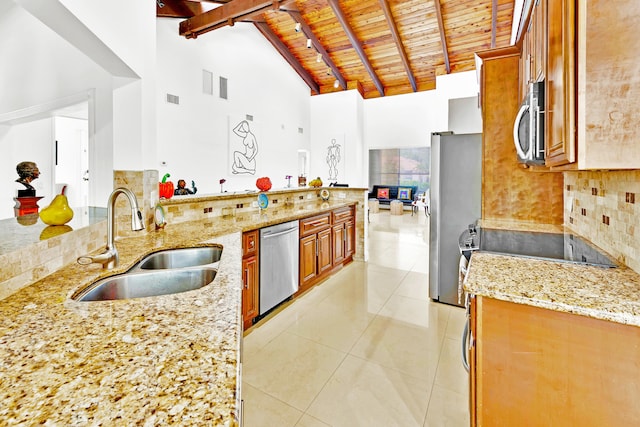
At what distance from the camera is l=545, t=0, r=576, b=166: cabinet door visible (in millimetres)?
1058

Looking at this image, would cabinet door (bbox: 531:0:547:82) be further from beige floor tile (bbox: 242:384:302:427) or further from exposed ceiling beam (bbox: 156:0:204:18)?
exposed ceiling beam (bbox: 156:0:204:18)

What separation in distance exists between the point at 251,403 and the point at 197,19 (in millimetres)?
5439

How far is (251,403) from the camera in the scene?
1801 mm

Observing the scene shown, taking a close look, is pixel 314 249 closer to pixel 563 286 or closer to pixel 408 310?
pixel 408 310

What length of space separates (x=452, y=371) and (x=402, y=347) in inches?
15.7

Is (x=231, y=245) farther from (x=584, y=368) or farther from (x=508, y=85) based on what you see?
(x=508, y=85)

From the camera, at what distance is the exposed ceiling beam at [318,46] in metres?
5.77

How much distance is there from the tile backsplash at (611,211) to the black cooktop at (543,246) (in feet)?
0.19

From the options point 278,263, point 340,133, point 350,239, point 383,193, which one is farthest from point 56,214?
point 383,193

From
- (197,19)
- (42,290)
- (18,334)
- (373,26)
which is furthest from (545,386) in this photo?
(373,26)

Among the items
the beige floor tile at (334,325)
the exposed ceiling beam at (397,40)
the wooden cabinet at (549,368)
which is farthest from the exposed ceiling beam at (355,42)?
the wooden cabinet at (549,368)

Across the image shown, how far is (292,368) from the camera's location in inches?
84.0

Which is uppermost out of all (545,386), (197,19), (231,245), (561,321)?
(197,19)

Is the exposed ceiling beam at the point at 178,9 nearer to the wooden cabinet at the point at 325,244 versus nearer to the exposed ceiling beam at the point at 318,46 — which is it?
the exposed ceiling beam at the point at 318,46
